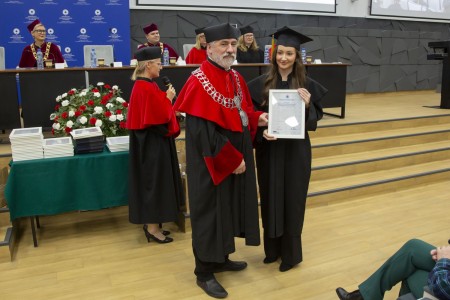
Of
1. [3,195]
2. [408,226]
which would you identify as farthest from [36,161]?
[408,226]

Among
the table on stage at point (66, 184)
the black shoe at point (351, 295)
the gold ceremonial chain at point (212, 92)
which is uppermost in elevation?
the gold ceremonial chain at point (212, 92)

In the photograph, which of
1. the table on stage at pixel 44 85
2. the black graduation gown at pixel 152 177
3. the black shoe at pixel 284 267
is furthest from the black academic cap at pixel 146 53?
the table on stage at pixel 44 85

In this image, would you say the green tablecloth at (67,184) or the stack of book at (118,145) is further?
the stack of book at (118,145)

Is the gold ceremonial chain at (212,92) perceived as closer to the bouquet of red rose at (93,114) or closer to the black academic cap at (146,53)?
the black academic cap at (146,53)

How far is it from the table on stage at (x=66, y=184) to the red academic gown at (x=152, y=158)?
220 mm

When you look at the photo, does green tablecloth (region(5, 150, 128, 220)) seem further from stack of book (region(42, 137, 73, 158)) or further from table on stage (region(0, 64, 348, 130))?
table on stage (region(0, 64, 348, 130))

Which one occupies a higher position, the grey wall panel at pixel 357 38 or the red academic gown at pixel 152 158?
the grey wall panel at pixel 357 38

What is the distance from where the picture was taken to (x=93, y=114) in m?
4.05

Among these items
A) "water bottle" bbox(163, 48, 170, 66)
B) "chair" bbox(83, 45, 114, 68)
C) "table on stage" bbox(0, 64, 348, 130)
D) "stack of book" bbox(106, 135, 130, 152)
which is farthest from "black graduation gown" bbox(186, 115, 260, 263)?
"chair" bbox(83, 45, 114, 68)

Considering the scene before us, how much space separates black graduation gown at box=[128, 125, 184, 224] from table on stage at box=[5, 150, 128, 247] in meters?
0.22

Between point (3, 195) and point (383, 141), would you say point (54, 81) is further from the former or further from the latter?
point (383, 141)

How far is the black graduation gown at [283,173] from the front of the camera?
9.78 ft

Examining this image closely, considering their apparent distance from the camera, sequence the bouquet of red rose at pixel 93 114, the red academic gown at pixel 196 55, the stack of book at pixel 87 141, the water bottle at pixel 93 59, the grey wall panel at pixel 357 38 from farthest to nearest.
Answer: the grey wall panel at pixel 357 38
the red academic gown at pixel 196 55
the water bottle at pixel 93 59
the bouquet of red rose at pixel 93 114
the stack of book at pixel 87 141

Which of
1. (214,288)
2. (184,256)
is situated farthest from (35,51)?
(214,288)
